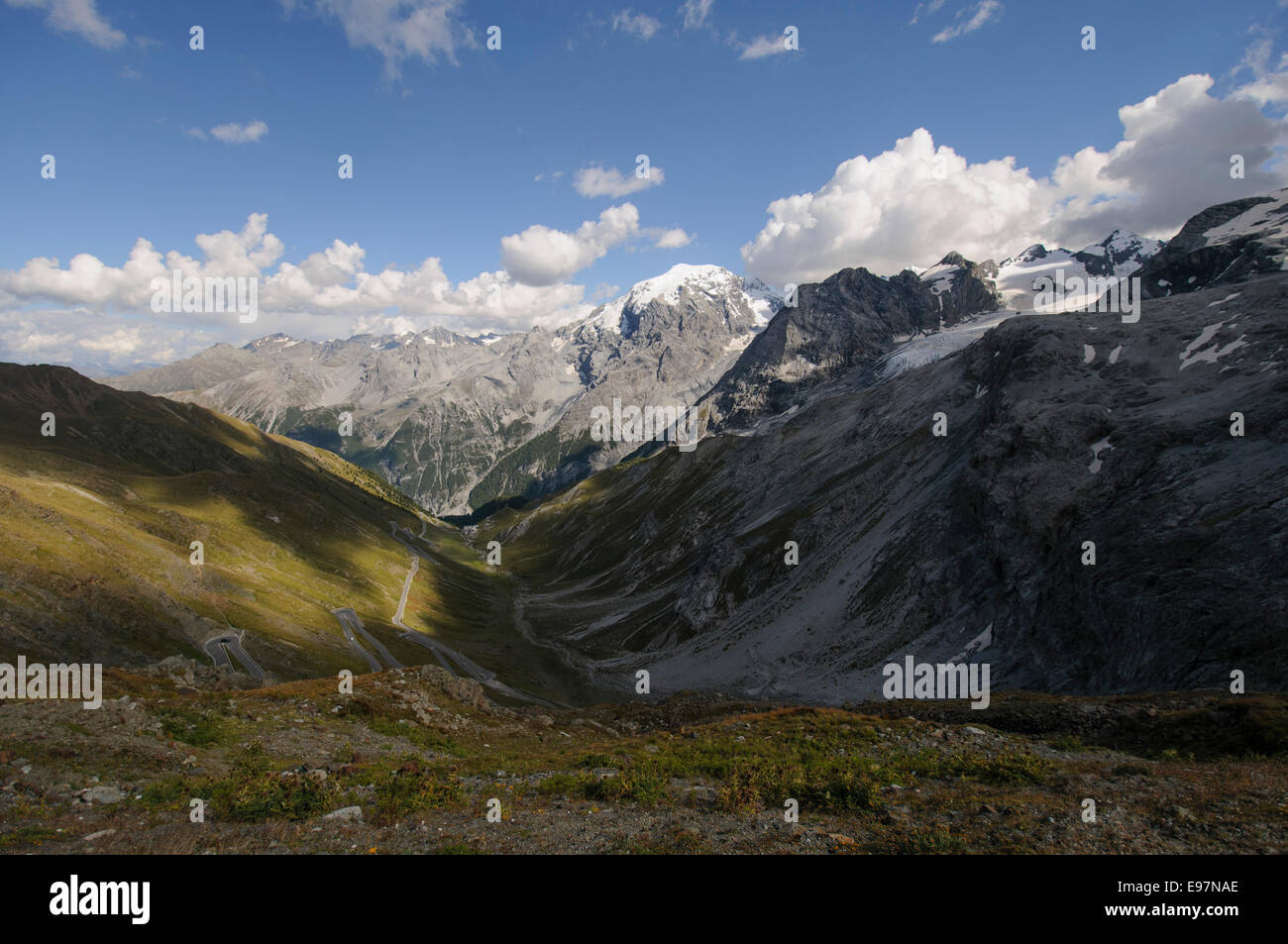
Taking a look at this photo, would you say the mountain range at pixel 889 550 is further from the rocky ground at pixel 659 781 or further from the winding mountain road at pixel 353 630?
the rocky ground at pixel 659 781

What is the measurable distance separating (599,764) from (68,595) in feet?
191

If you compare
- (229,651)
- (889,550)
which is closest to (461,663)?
(229,651)

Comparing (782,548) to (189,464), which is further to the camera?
(189,464)

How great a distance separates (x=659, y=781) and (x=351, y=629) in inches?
3411

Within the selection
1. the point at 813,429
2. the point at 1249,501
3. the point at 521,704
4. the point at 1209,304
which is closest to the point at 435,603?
the point at 521,704

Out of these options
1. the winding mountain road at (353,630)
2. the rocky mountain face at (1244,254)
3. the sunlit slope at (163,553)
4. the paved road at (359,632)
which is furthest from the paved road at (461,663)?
the rocky mountain face at (1244,254)

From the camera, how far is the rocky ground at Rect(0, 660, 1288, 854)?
44.4 feet

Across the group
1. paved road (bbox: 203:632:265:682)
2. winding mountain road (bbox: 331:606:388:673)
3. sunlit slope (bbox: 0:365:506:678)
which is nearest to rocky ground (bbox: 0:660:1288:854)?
sunlit slope (bbox: 0:365:506:678)

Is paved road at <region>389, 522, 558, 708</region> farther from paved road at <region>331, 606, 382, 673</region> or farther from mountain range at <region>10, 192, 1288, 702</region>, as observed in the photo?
paved road at <region>331, 606, 382, 673</region>

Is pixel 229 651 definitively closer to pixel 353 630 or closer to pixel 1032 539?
pixel 353 630

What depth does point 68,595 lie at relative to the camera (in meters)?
52.0

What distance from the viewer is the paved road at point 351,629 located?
7975cm

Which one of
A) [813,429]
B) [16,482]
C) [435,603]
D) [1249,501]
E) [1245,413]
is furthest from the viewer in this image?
[813,429]
